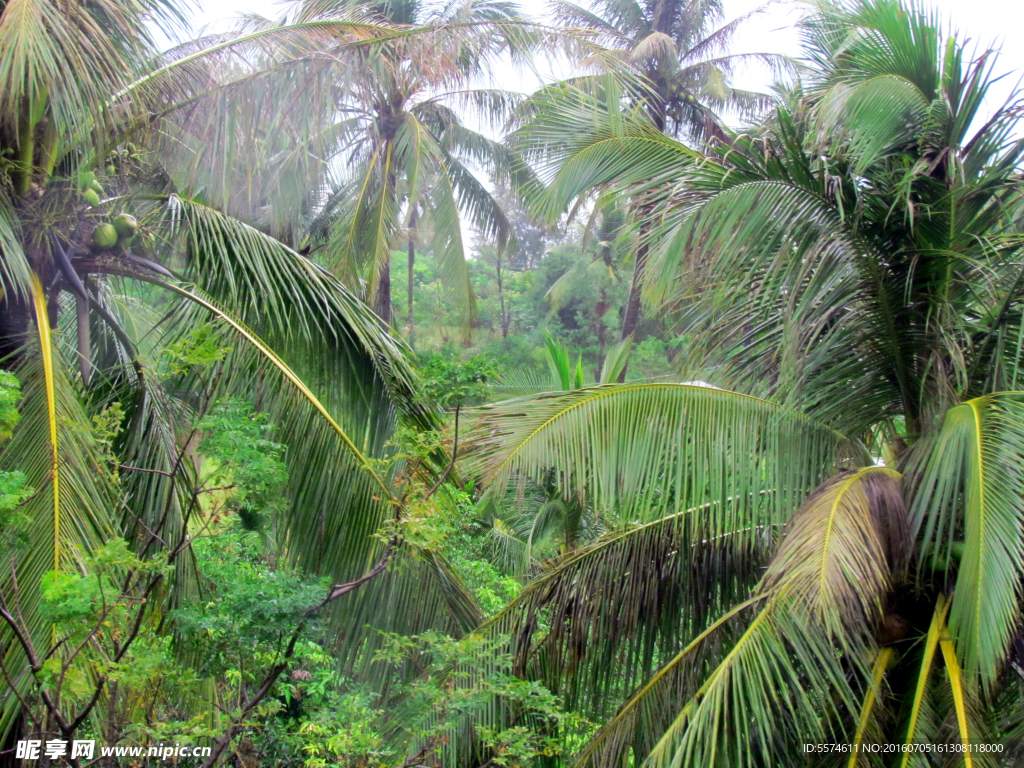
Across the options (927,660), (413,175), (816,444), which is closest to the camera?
(927,660)

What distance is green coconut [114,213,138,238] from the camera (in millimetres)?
4738

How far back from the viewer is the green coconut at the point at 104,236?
4.65m

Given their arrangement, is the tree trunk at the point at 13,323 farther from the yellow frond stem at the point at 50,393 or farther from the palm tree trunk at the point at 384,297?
the palm tree trunk at the point at 384,297

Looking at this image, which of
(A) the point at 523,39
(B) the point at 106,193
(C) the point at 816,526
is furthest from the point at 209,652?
(A) the point at 523,39

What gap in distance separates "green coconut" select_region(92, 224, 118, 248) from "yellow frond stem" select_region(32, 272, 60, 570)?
1.30ft

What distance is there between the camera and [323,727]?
3.32m

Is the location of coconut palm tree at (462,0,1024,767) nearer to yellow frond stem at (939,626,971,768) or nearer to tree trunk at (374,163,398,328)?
yellow frond stem at (939,626,971,768)

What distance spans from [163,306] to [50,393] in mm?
2051

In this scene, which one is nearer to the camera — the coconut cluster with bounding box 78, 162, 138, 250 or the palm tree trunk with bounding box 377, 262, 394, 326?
the coconut cluster with bounding box 78, 162, 138, 250

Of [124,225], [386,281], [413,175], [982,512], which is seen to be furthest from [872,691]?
[386,281]

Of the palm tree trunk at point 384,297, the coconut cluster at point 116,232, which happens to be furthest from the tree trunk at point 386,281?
the coconut cluster at point 116,232

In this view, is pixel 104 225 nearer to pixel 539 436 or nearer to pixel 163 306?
pixel 163 306

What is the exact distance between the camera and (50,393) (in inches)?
156

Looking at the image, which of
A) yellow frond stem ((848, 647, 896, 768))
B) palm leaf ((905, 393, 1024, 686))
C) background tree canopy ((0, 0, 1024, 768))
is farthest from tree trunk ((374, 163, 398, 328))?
palm leaf ((905, 393, 1024, 686))
